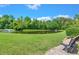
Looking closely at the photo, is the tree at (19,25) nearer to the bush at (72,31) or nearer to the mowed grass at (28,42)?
the mowed grass at (28,42)

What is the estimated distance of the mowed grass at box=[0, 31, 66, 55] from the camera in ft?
9.57

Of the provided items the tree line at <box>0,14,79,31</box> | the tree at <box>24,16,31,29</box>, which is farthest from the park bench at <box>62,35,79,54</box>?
the tree at <box>24,16,31,29</box>

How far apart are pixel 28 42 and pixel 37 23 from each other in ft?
0.69

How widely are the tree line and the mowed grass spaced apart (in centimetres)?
7

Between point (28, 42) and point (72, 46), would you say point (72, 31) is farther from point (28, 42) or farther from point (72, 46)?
point (28, 42)

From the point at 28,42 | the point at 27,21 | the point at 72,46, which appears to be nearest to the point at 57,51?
the point at 72,46

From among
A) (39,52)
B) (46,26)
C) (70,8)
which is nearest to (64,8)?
(70,8)

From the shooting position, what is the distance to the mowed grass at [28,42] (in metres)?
2.92

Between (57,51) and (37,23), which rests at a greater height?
(37,23)

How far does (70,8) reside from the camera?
9.63ft

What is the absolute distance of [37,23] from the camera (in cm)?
298

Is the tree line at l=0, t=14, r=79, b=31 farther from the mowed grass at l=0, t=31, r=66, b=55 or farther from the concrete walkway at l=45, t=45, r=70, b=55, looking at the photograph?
the concrete walkway at l=45, t=45, r=70, b=55
